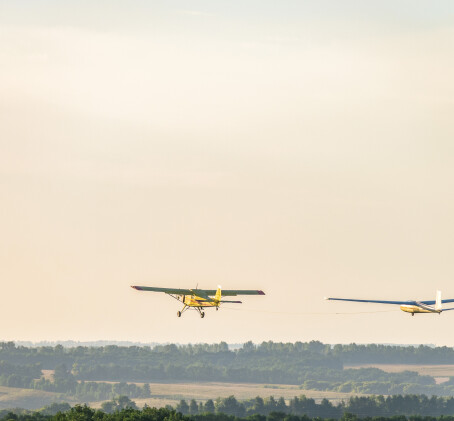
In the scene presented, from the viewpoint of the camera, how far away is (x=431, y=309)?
180625 millimetres

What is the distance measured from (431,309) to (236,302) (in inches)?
1462

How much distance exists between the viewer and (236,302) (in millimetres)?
197375

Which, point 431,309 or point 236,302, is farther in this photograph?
point 236,302
